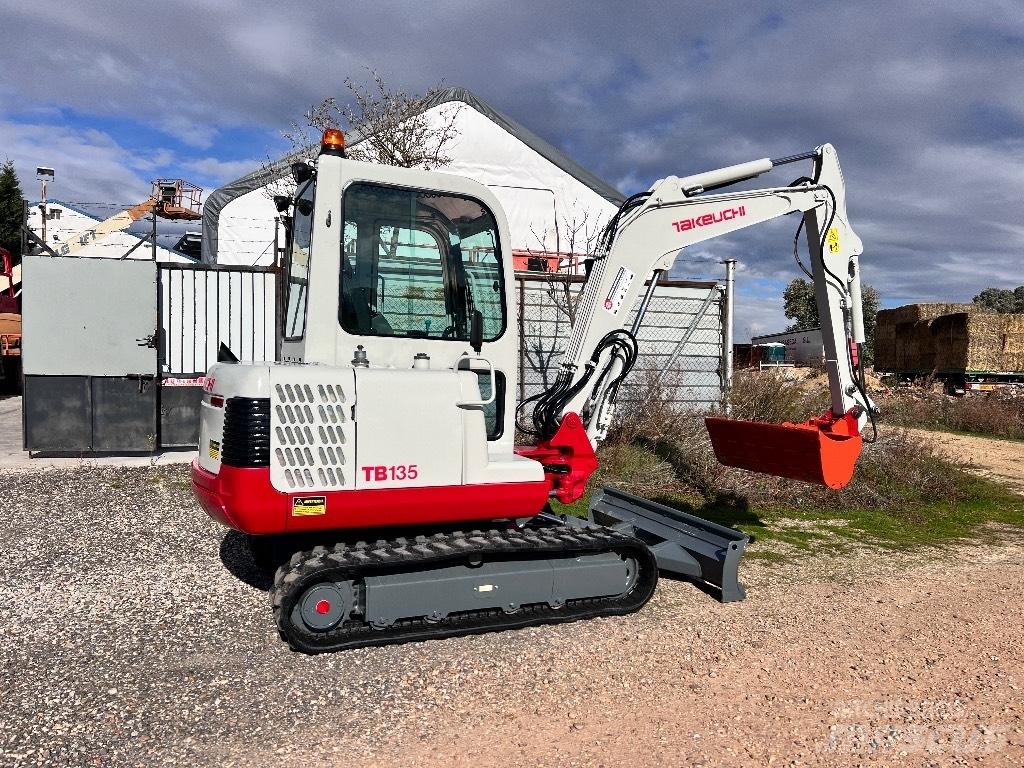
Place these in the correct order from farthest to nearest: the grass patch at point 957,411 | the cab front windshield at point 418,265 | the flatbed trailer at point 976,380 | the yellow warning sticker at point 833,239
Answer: the flatbed trailer at point 976,380 < the grass patch at point 957,411 < the yellow warning sticker at point 833,239 < the cab front windshield at point 418,265

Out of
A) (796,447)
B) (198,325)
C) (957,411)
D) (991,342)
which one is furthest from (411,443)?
(991,342)

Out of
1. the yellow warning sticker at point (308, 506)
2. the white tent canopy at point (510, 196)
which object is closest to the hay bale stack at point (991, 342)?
the white tent canopy at point (510, 196)

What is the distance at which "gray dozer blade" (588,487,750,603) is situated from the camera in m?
5.45

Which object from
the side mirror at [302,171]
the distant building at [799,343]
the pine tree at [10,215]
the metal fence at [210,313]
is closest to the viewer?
the side mirror at [302,171]

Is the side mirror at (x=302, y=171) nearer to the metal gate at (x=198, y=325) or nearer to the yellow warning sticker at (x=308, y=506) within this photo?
the yellow warning sticker at (x=308, y=506)

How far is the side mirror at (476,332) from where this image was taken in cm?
484

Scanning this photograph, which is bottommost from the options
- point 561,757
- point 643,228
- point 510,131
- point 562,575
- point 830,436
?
point 561,757

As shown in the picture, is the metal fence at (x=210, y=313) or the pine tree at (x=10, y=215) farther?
the pine tree at (x=10, y=215)

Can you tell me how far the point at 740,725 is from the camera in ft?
12.1

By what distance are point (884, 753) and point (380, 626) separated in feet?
8.74

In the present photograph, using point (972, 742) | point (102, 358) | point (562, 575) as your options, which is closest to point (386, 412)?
point (562, 575)

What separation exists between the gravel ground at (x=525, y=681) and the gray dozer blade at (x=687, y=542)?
19cm

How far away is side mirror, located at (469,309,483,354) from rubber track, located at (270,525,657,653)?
1195 mm

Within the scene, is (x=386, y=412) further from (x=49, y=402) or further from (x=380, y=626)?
(x=49, y=402)
